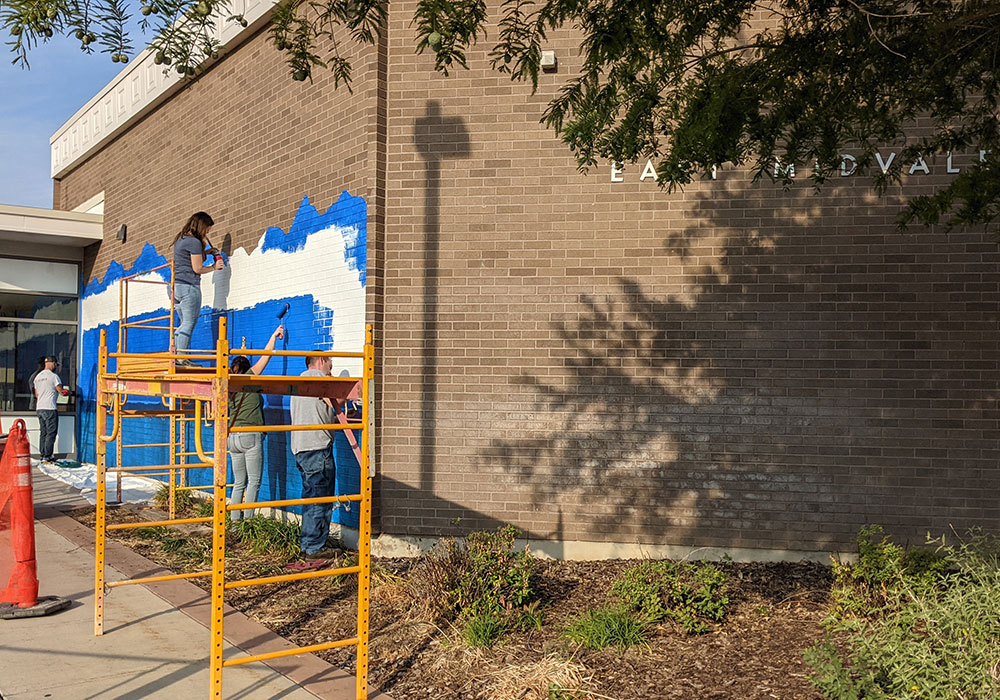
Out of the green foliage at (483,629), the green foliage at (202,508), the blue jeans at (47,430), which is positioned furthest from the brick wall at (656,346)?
the blue jeans at (47,430)

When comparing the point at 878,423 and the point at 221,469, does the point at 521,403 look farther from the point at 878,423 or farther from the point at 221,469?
the point at 221,469

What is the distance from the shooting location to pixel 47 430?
17.1 m

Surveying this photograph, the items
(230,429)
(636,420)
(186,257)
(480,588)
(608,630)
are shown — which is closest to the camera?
(230,429)

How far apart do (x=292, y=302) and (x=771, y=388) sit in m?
5.73

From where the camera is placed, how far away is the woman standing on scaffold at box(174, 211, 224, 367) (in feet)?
38.0

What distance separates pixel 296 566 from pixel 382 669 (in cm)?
295

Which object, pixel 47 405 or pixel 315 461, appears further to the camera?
pixel 47 405

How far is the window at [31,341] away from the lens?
59.7ft

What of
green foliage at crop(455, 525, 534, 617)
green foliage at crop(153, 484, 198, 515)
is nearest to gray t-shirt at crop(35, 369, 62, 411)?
green foliage at crop(153, 484, 198, 515)

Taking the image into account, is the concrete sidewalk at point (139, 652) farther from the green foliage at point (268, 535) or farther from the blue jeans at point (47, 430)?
the blue jeans at point (47, 430)

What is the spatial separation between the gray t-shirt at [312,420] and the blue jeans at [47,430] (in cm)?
1024

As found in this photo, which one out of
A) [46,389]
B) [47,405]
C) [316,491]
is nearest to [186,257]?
[316,491]

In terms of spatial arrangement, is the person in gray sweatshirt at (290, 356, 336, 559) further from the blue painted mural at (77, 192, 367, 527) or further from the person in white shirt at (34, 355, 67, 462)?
the person in white shirt at (34, 355, 67, 462)

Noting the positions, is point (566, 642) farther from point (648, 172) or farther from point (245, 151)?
point (245, 151)
